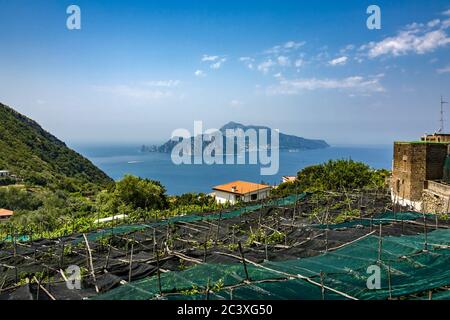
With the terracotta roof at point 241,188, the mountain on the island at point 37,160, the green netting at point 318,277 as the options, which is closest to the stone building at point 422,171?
the green netting at point 318,277

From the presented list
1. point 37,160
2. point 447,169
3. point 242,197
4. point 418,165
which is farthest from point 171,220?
point 37,160

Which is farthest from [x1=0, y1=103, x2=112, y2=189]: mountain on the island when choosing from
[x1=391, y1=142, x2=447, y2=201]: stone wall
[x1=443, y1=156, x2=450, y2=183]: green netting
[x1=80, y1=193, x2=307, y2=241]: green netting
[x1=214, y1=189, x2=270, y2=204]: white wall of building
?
[x1=443, y1=156, x2=450, y2=183]: green netting

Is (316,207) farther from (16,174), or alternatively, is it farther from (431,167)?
(16,174)

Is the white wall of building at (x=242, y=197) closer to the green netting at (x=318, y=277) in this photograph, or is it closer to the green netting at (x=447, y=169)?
the green netting at (x=447, y=169)

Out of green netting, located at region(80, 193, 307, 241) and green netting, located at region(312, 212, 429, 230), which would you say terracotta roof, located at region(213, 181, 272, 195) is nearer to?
green netting, located at region(80, 193, 307, 241)

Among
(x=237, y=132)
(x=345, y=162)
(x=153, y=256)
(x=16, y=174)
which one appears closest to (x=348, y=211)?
(x=153, y=256)

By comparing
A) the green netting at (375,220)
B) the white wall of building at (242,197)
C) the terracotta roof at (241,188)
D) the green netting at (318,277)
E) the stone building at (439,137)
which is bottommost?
the white wall of building at (242,197)
